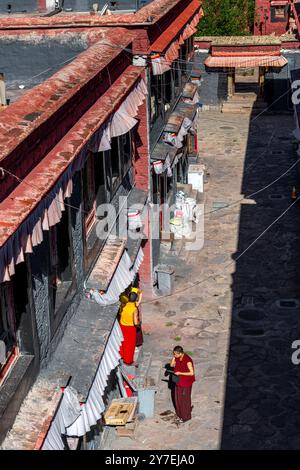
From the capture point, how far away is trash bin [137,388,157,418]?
15.5 m

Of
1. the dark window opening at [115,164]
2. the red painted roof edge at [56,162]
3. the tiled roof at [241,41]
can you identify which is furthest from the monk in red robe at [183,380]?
the tiled roof at [241,41]

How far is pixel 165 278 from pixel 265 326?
3.11m

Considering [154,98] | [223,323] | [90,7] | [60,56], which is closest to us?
[60,56]

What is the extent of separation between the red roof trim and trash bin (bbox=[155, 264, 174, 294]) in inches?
218

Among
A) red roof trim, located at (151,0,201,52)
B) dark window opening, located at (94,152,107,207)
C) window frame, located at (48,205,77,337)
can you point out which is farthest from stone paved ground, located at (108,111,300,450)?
red roof trim, located at (151,0,201,52)

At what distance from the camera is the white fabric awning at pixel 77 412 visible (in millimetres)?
9836

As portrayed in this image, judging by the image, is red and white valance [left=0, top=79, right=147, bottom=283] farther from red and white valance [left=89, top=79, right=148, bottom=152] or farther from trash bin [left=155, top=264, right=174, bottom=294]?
trash bin [left=155, top=264, right=174, bottom=294]

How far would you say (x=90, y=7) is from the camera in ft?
79.5

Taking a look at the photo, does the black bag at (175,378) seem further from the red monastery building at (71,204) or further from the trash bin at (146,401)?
the red monastery building at (71,204)

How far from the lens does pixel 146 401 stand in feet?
51.1

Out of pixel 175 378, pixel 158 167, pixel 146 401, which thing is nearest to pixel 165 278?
pixel 158 167
